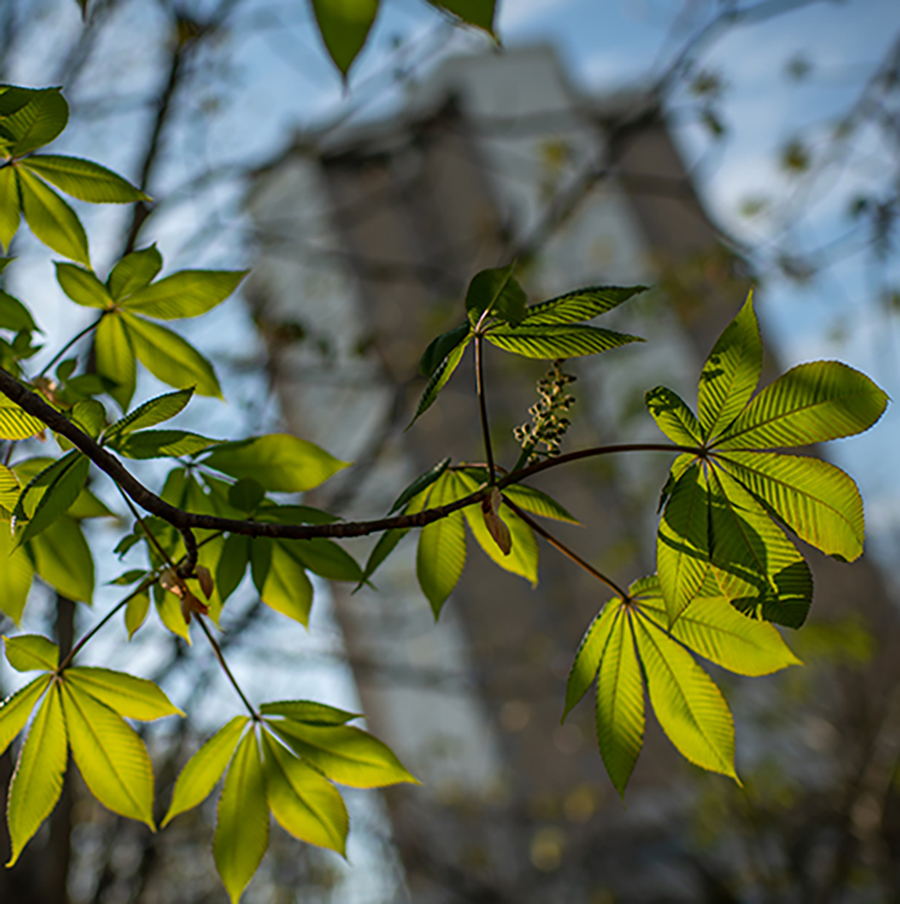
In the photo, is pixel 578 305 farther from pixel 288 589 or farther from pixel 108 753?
pixel 108 753

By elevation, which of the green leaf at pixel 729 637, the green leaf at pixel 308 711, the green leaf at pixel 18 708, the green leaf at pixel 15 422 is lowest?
the green leaf at pixel 18 708

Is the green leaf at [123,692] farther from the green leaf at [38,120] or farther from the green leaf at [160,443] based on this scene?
the green leaf at [38,120]

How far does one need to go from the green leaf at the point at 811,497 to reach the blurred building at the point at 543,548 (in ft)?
6.22

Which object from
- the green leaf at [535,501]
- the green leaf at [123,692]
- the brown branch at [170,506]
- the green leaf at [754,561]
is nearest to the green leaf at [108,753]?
the green leaf at [123,692]

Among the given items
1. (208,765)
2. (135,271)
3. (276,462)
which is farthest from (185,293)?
(208,765)

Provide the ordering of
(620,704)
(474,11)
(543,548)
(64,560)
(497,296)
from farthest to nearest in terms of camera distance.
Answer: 1. (543,548)
2. (64,560)
3. (620,704)
4. (497,296)
5. (474,11)

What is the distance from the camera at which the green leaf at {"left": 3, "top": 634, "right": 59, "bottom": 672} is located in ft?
1.81

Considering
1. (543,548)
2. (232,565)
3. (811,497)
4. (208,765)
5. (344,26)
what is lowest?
(543,548)

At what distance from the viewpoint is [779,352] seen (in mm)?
9031

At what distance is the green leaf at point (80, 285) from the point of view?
0.64 metres

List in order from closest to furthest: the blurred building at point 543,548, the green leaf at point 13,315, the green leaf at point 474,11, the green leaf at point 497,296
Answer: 1. the green leaf at point 474,11
2. the green leaf at point 497,296
3. the green leaf at point 13,315
4. the blurred building at point 543,548

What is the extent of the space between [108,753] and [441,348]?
1.32 ft

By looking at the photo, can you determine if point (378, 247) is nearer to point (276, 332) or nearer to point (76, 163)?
point (276, 332)

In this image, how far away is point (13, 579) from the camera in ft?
1.96
